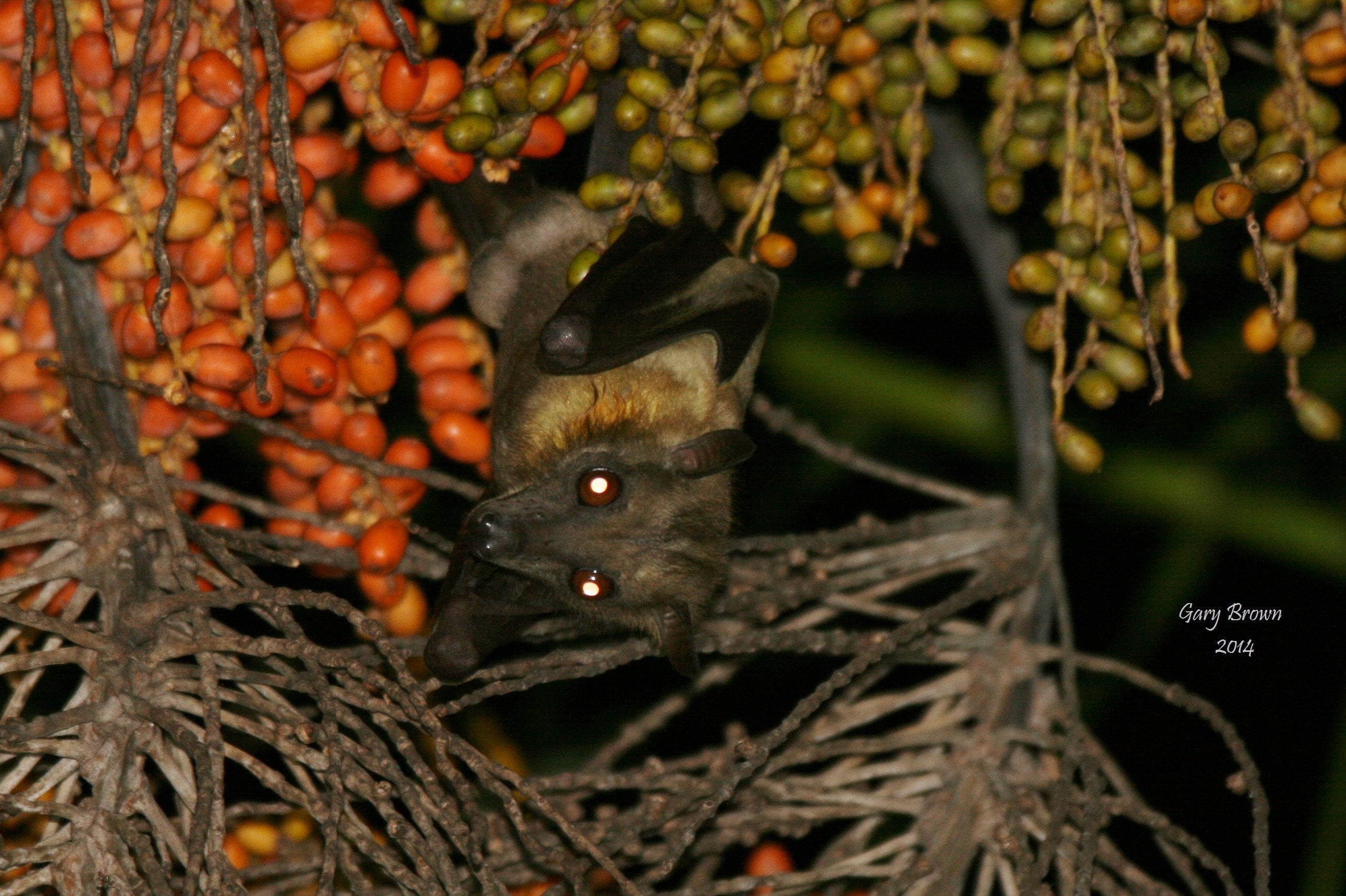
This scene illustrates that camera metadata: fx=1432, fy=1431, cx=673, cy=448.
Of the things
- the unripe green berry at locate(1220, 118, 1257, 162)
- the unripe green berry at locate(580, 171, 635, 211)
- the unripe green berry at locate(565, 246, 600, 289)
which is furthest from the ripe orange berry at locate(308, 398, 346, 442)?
the unripe green berry at locate(1220, 118, 1257, 162)

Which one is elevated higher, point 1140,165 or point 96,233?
point 96,233

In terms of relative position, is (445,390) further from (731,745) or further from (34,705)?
(34,705)

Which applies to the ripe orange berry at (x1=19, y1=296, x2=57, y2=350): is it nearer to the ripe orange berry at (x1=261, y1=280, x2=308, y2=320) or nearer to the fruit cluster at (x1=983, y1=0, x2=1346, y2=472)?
the ripe orange berry at (x1=261, y1=280, x2=308, y2=320)

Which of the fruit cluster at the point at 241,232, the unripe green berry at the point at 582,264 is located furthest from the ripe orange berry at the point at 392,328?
the unripe green berry at the point at 582,264

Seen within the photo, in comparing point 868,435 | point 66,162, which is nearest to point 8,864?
point 66,162

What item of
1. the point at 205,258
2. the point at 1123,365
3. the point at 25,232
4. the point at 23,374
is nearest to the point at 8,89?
the point at 25,232

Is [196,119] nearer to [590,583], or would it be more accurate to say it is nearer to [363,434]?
[363,434]
